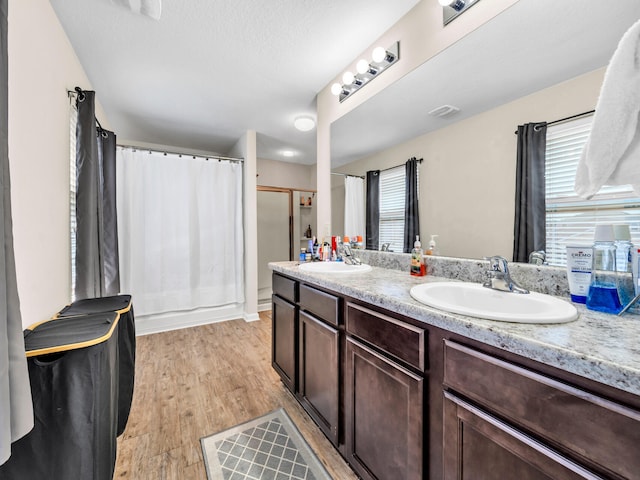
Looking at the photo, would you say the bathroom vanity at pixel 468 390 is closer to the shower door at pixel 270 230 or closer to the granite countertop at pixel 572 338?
the granite countertop at pixel 572 338

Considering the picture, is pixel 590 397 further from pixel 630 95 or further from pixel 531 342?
pixel 630 95

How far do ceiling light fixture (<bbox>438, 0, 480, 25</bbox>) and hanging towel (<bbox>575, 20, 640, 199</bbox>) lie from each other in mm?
837

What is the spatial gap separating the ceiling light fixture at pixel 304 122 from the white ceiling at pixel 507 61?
3.92 feet

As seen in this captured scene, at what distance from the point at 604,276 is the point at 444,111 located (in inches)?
39.7

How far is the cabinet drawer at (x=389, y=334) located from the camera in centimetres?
86

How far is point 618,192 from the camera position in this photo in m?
0.87

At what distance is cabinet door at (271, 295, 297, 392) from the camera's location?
169 cm

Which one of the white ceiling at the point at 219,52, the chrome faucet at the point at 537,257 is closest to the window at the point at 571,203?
the chrome faucet at the point at 537,257

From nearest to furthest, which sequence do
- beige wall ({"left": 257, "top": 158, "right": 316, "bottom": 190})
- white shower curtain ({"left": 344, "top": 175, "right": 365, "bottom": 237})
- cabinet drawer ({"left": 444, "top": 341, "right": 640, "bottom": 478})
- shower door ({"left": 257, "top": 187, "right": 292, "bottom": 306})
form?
cabinet drawer ({"left": 444, "top": 341, "right": 640, "bottom": 478})
white shower curtain ({"left": 344, "top": 175, "right": 365, "bottom": 237})
shower door ({"left": 257, "top": 187, "right": 292, "bottom": 306})
beige wall ({"left": 257, "top": 158, "right": 316, "bottom": 190})

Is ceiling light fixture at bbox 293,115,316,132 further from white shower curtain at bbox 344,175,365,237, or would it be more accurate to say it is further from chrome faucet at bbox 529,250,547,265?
chrome faucet at bbox 529,250,547,265

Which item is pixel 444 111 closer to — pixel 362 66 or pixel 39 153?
pixel 362 66

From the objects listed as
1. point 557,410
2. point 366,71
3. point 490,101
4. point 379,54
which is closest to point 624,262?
point 557,410

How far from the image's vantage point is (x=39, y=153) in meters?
1.39

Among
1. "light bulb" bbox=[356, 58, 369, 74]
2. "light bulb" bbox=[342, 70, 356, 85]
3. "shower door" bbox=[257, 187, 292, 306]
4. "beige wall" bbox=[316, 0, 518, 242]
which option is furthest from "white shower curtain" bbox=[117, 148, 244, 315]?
"light bulb" bbox=[356, 58, 369, 74]
